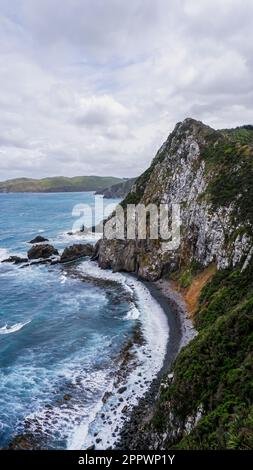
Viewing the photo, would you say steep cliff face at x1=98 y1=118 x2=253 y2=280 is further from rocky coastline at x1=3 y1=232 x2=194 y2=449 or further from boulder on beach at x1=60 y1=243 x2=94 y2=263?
boulder on beach at x1=60 y1=243 x2=94 y2=263

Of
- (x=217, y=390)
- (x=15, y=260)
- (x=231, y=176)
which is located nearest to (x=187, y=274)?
(x=231, y=176)

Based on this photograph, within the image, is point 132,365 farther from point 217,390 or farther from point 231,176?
point 231,176

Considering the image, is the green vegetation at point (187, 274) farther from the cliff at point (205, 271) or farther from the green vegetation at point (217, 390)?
the green vegetation at point (217, 390)

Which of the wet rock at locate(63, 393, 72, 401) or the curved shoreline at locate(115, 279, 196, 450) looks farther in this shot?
the wet rock at locate(63, 393, 72, 401)

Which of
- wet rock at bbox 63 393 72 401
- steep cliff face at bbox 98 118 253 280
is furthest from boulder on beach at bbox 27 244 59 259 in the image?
wet rock at bbox 63 393 72 401

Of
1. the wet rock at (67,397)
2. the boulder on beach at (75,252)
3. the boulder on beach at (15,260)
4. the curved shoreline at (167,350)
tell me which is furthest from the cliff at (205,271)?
the boulder on beach at (15,260)

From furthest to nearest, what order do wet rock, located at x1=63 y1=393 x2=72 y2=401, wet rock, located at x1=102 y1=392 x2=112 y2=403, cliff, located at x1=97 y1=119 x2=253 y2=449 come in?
wet rock, located at x1=63 y1=393 x2=72 y2=401 → wet rock, located at x1=102 y1=392 x2=112 y2=403 → cliff, located at x1=97 y1=119 x2=253 y2=449
